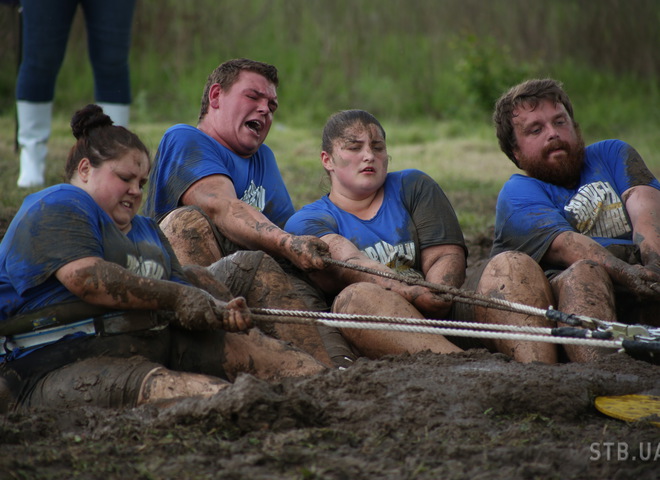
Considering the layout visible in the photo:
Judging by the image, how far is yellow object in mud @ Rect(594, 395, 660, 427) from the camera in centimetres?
283

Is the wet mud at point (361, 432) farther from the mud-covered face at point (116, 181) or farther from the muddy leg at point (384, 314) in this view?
the mud-covered face at point (116, 181)

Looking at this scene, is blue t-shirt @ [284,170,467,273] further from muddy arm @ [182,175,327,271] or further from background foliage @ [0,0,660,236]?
background foliage @ [0,0,660,236]

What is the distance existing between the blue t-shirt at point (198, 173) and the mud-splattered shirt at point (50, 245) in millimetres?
1102

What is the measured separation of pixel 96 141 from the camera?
3.21m

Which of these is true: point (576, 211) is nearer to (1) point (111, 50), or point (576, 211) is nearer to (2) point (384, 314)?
(2) point (384, 314)

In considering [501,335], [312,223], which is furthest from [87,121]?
[501,335]

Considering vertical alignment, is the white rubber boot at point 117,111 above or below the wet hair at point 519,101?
above

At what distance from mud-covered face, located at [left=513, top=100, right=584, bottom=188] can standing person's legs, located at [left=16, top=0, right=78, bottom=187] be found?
11.7 feet

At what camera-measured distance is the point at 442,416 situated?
110 inches

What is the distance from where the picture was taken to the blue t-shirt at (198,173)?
427 cm

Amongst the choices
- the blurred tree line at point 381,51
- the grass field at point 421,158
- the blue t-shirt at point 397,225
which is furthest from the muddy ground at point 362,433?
the blurred tree line at point 381,51

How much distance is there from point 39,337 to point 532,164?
262cm

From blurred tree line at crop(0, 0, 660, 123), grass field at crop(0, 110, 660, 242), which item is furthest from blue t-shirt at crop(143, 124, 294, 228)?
blurred tree line at crop(0, 0, 660, 123)

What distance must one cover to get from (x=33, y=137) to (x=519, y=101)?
3.85 metres
